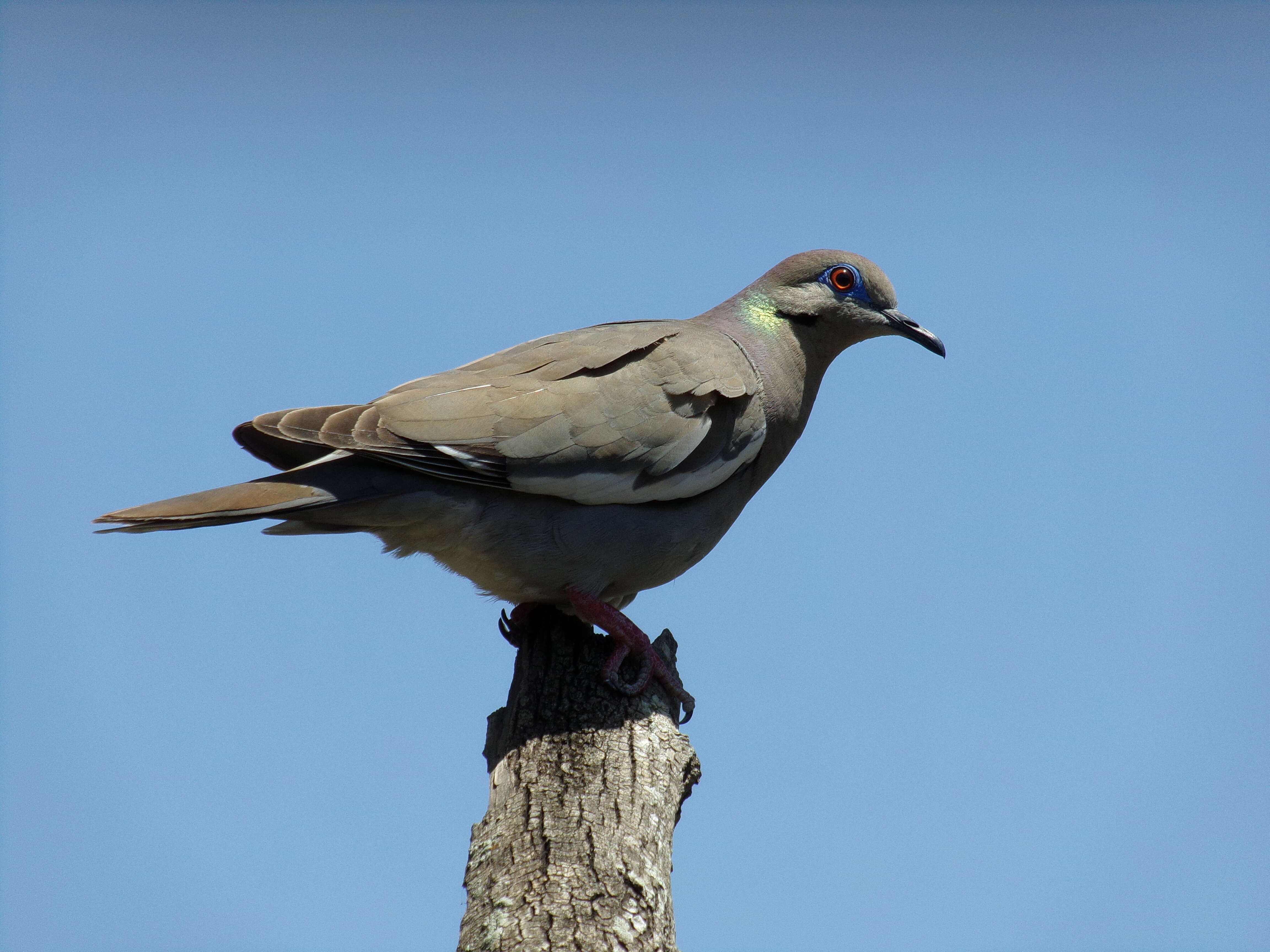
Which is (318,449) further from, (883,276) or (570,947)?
(883,276)

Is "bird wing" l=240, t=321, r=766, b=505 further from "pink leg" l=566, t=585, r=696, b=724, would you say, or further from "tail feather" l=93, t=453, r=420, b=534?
"pink leg" l=566, t=585, r=696, b=724

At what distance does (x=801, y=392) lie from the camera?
536 cm

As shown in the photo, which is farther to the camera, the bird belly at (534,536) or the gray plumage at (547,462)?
the bird belly at (534,536)

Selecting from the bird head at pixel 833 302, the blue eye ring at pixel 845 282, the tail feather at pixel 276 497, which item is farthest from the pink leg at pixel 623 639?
the blue eye ring at pixel 845 282

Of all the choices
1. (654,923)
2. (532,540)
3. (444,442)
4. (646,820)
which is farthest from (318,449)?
(654,923)

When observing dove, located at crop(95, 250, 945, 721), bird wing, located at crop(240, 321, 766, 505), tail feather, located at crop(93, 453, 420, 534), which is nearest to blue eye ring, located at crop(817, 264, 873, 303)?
dove, located at crop(95, 250, 945, 721)

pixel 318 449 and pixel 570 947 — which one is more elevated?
pixel 318 449

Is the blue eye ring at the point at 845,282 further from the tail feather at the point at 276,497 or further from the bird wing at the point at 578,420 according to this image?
the tail feather at the point at 276,497

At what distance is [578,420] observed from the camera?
175 inches

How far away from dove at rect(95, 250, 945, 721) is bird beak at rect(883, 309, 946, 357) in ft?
2.31

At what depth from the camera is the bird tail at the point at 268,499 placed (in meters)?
3.87

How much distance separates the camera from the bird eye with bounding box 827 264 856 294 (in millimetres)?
5465

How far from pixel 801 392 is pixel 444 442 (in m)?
1.98

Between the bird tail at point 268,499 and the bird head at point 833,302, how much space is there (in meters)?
2.27
